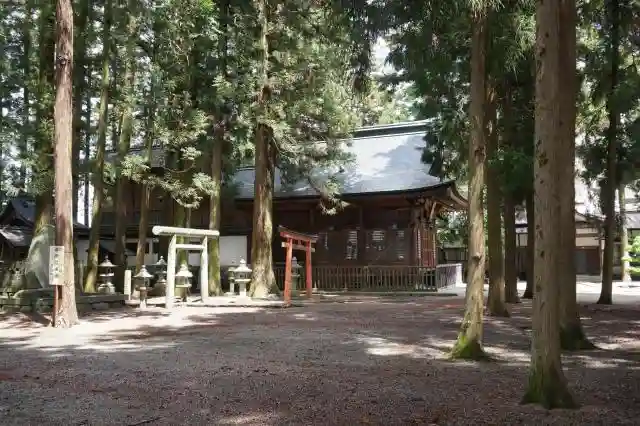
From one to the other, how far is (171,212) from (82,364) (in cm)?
1479

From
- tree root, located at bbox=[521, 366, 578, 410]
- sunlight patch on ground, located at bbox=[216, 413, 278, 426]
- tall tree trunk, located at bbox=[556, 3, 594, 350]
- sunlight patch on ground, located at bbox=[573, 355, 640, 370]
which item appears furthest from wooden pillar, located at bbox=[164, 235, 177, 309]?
tree root, located at bbox=[521, 366, 578, 410]

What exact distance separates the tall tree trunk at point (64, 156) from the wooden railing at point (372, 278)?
32.8ft

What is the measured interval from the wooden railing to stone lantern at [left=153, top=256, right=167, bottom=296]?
4.31 meters

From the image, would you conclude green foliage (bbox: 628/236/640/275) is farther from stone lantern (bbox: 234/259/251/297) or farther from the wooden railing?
stone lantern (bbox: 234/259/251/297)

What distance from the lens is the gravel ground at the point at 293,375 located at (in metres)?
4.26

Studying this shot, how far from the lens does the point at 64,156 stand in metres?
10.0

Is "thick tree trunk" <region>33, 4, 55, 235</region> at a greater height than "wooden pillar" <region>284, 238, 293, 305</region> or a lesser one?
greater

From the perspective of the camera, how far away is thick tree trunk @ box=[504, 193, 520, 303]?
1371cm

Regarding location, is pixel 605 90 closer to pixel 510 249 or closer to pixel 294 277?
pixel 510 249

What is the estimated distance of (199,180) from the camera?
16.2 m

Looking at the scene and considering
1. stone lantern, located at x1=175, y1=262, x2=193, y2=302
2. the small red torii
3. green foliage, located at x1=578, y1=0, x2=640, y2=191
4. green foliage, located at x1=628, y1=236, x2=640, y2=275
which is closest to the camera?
green foliage, located at x1=578, y1=0, x2=640, y2=191

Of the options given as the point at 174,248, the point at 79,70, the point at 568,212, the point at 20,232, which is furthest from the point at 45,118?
the point at 568,212

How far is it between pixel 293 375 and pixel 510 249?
921cm

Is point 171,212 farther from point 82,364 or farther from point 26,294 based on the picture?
point 82,364
